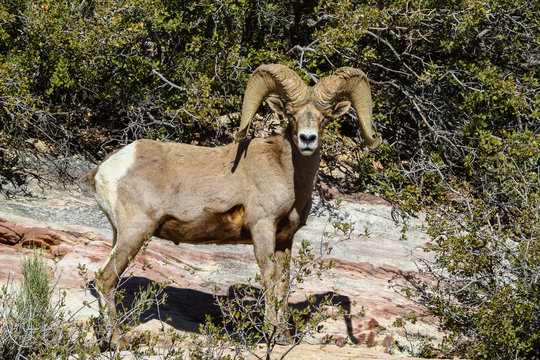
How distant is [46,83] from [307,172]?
7.30 meters

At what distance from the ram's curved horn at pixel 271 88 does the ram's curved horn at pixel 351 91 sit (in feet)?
0.65

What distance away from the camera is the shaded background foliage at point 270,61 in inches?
479

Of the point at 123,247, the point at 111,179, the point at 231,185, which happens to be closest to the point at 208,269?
the point at 231,185

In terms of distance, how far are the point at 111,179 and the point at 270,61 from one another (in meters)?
6.35

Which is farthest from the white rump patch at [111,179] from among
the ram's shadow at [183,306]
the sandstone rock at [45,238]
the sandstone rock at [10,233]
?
the sandstone rock at [10,233]

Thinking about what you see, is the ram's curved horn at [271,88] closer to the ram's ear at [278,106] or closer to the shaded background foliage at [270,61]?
the ram's ear at [278,106]

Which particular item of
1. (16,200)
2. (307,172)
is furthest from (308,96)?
(16,200)

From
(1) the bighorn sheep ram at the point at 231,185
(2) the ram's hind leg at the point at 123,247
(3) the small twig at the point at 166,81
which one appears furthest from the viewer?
(3) the small twig at the point at 166,81

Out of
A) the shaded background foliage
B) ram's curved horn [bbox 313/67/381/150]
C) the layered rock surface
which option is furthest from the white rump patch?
the shaded background foliage

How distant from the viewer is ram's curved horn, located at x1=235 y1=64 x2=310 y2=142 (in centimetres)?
788

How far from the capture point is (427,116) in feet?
47.3

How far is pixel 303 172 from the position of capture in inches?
312

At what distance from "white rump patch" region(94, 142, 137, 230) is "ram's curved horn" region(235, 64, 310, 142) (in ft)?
4.46

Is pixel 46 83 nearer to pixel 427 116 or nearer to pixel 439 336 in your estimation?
pixel 427 116
